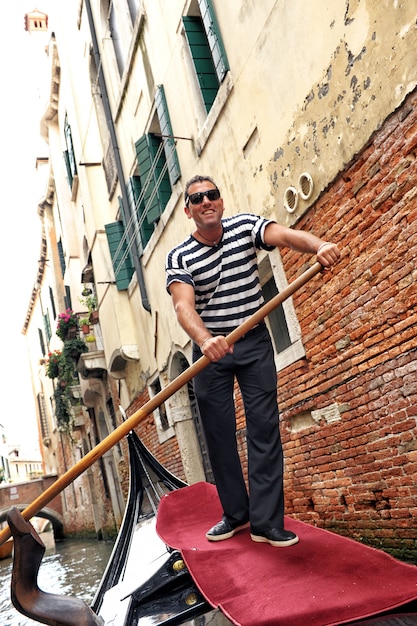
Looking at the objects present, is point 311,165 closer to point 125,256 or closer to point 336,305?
point 336,305

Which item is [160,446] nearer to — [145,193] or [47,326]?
[145,193]

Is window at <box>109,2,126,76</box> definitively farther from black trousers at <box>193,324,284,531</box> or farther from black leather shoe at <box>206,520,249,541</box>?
black leather shoe at <box>206,520,249,541</box>

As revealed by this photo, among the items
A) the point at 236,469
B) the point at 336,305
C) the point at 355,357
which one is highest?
the point at 336,305

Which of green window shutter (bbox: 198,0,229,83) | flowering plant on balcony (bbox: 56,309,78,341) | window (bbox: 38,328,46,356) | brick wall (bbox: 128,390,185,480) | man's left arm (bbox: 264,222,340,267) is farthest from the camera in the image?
window (bbox: 38,328,46,356)

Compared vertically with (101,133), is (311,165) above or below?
below

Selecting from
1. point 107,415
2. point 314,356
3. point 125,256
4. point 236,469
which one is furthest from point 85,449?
point 236,469

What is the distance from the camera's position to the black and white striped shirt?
2.47 meters

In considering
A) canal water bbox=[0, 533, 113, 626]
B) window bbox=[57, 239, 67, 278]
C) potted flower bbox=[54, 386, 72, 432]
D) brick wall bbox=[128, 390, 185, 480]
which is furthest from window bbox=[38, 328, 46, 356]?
brick wall bbox=[128, 390, 185, 480]

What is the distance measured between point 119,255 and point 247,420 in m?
7.54

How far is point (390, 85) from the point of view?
10.3 ft

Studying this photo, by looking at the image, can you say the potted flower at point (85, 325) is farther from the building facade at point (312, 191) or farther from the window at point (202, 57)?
the window at point (202, 57)

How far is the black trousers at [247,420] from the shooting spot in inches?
90.0

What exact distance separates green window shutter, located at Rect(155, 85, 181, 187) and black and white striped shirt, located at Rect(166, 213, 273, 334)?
14.0 feet

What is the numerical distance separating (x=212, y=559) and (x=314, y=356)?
2192 millimetres
